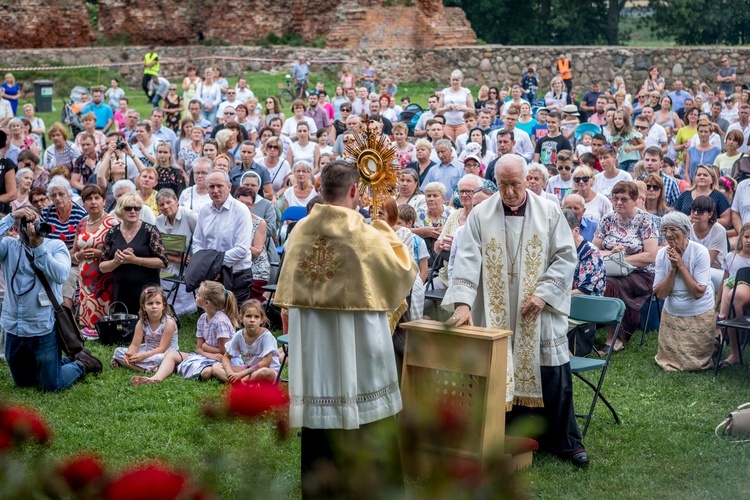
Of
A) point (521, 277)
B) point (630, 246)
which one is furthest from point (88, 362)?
point (630, 246)

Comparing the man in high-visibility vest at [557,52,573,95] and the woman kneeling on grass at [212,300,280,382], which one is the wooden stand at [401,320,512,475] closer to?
the woman kneeling on grass at [212,300,280,382]

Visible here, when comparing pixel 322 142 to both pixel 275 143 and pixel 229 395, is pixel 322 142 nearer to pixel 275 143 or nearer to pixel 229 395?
Answer: pixel 275 143

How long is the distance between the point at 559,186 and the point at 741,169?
9.14 feet

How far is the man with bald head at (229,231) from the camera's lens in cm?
944

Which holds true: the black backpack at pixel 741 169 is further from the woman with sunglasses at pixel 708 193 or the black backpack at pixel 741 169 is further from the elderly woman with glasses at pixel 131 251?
the elderly woman with glasses at pixel 131 251

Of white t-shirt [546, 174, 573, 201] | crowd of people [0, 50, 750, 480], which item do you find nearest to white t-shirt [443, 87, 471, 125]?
crowd of people [0, 50, 750, 480]

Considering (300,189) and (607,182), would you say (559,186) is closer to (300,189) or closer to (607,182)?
(607,182)

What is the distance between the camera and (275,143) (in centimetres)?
1267

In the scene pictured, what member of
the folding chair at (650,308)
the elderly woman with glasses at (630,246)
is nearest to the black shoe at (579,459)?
the elderly woman with glasses at (630,246)

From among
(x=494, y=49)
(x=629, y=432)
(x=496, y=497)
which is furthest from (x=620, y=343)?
(x=494, y=49)

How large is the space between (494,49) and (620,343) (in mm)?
23919

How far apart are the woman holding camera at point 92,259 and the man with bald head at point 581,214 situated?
4.21 m

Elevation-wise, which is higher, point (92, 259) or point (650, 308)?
point (92, 259)

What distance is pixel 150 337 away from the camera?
8.61 meters
